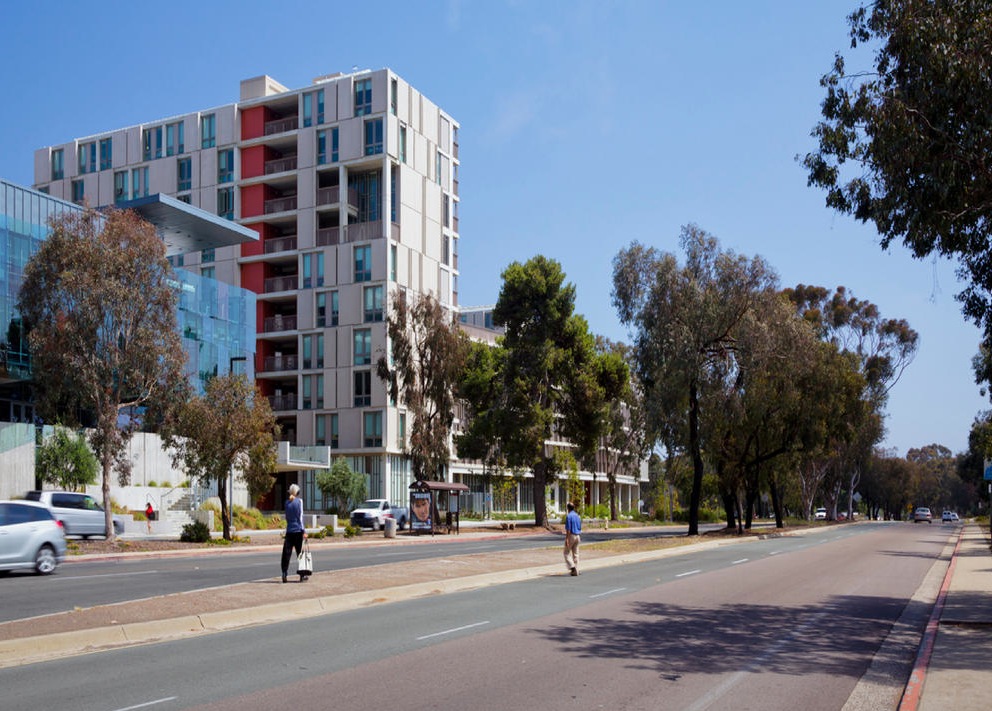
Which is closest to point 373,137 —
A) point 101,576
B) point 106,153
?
point 106,153

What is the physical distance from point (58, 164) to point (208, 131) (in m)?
15.8

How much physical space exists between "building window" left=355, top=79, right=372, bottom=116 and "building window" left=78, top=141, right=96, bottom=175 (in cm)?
2556

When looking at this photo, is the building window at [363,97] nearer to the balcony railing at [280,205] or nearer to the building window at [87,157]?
the balcony railing at [280,205]

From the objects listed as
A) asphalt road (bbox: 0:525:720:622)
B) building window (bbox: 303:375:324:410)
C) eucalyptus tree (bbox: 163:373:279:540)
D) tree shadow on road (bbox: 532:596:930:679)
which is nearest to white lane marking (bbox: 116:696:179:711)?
tree shadow on road (bbox: 532:596:930:679)

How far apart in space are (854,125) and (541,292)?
40.4m

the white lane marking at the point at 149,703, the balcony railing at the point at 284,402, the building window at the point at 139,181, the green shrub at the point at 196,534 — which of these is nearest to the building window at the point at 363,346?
the balcony railing at the point at 284,402

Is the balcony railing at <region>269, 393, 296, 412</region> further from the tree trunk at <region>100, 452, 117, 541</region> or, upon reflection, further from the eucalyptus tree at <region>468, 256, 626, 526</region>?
the tree trunk at <region>100, 452, 117, 541</region>

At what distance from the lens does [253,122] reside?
76.5m

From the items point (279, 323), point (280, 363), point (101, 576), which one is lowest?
point (101, 576)

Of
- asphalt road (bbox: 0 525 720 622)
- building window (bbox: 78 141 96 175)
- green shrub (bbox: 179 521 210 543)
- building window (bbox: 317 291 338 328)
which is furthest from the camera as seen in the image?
building window (bbox: 78 141 96 175)

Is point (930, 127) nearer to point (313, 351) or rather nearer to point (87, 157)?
point (313, 351)

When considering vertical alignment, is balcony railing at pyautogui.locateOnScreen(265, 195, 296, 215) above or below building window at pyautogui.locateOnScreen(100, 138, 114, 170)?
below

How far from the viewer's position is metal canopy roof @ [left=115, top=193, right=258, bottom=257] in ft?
180

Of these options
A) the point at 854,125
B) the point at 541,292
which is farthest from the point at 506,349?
the point at 854,125
